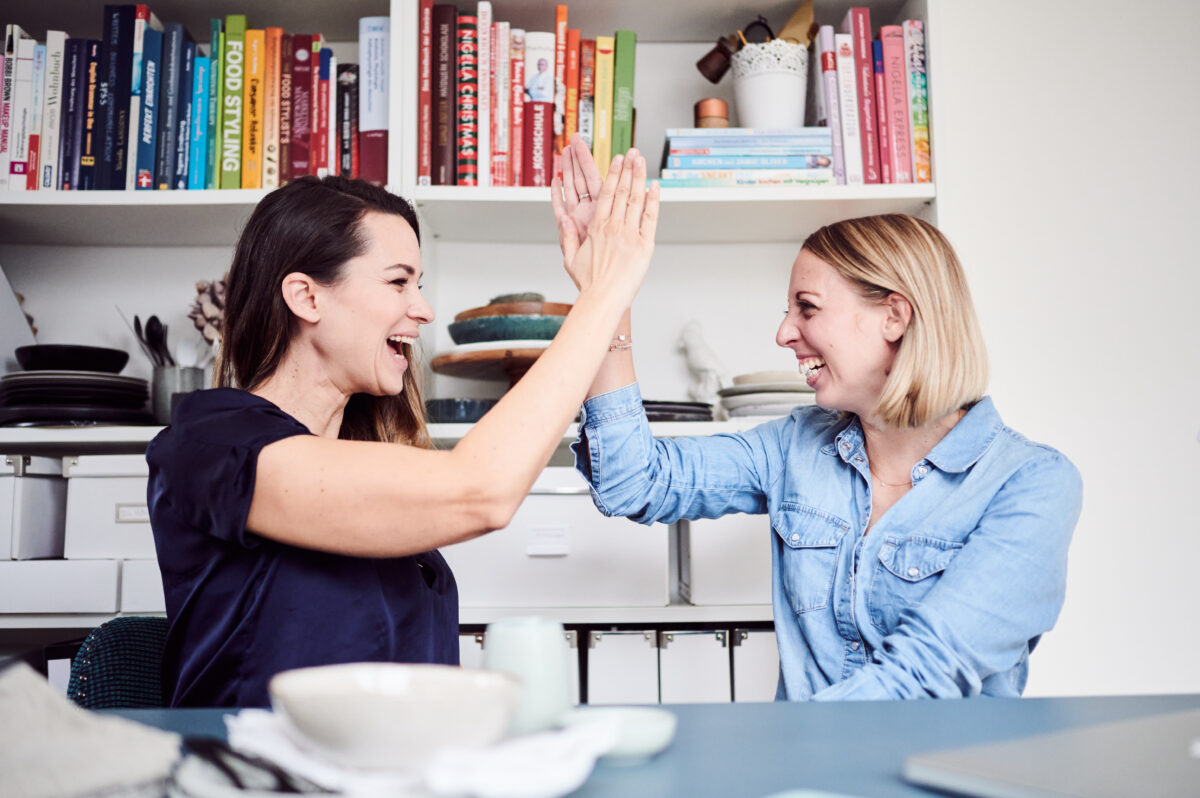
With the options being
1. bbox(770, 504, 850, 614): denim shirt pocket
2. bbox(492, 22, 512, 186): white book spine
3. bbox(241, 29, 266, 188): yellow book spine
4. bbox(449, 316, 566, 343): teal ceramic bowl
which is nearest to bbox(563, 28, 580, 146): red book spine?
bbox(492, 22, 512, 186): white book spine

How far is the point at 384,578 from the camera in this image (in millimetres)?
1053

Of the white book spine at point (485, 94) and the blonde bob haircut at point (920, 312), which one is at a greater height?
the white book spine at point (485, 94)

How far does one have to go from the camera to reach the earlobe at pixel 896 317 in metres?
1.28

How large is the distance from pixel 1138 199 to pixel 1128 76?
0.97ft

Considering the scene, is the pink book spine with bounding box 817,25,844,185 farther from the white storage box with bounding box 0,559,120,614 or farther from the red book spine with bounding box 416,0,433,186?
the white storage box with bounding box 0,559,120,614

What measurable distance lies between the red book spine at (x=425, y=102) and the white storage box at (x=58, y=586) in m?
0.96

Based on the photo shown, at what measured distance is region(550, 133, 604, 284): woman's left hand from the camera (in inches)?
49.3

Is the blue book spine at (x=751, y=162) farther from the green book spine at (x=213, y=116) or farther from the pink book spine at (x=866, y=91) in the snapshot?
the green book spine at (x=213, y=116)

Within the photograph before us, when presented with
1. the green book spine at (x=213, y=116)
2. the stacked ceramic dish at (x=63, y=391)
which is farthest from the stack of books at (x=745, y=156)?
the stacked ceramic dish at (x=63, y=391)

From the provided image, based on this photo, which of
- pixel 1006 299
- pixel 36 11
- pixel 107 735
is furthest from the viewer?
pixel 1006 299

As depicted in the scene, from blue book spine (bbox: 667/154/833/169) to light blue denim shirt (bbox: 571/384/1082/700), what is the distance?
57 cm

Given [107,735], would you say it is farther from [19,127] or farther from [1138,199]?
[1138,199]

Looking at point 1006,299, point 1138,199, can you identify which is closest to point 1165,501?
point 1006,299

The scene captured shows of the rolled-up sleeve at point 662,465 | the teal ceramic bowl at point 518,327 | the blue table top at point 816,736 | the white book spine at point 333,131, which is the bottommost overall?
the blue table top at point 816,736
